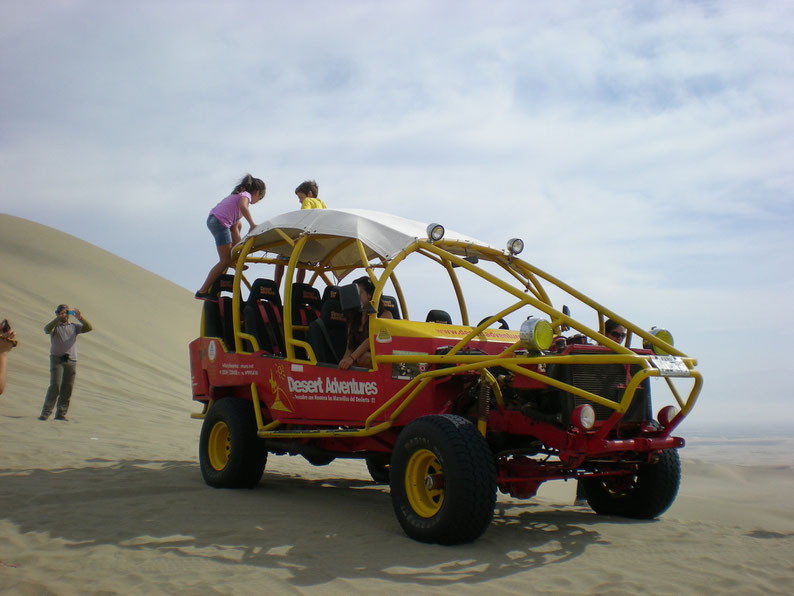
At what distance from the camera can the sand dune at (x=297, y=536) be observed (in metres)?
4.36

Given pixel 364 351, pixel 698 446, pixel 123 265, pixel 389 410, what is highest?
pixel 123 265

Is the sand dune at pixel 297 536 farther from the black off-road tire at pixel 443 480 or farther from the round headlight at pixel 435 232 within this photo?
the round headlight at pixel 435 232

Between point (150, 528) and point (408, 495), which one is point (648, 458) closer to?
point (408, 495)

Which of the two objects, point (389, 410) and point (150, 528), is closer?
point (150, 528)

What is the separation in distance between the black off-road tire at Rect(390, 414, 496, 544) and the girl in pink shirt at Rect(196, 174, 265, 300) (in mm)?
3884

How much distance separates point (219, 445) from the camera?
7980 millimetres

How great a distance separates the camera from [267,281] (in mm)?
8281

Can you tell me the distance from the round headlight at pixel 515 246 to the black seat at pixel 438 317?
905mm

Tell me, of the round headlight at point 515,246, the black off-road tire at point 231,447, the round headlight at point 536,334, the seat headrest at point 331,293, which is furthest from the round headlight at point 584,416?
the black off-road tire at point 231,447

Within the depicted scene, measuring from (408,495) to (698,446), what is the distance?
858 inches

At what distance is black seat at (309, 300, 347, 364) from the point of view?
7.00m

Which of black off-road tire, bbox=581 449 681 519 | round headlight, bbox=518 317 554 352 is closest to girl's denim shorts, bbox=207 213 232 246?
round headlight, bbox=518 317 554 352

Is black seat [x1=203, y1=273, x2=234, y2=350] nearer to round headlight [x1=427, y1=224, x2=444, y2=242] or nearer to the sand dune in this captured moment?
the sand dune

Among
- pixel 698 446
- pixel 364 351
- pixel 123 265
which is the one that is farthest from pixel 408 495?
pixel 123 265
